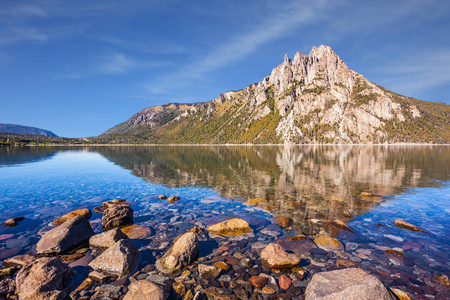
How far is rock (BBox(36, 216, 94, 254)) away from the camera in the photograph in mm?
14016

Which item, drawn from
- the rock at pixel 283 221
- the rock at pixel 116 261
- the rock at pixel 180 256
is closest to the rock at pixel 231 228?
the rock at pixel 283 221

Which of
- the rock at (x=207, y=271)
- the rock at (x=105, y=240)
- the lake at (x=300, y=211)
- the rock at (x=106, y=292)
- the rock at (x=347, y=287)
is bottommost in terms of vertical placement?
the lake at (x=300, y=211)

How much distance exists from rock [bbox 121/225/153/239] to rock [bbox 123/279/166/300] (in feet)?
22.0

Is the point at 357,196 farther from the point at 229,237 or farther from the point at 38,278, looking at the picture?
the point at 38,278

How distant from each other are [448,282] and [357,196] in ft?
59.6

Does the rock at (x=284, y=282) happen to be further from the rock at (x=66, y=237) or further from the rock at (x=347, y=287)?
the rock at (x=66, y=237)

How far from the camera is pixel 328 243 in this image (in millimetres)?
14758

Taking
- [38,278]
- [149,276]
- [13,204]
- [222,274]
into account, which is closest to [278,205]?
[222,274]

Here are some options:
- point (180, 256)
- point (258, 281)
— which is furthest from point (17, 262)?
point (258, 281)

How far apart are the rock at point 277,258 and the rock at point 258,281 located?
47.7 inches

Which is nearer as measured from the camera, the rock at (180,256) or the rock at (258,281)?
the rock at (258,281)

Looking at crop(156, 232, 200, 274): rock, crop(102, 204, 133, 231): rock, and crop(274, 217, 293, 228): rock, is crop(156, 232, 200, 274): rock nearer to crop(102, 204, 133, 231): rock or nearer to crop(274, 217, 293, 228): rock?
crop(102, 204, 133, 231): rock

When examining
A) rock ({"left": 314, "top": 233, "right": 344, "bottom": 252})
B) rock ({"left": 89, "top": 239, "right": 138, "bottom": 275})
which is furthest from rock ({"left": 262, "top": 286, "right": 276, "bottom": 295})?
rock ({"left": 89, "top": 239, "right": 138, "bottom": 275})

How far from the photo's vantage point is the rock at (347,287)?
813 cm
